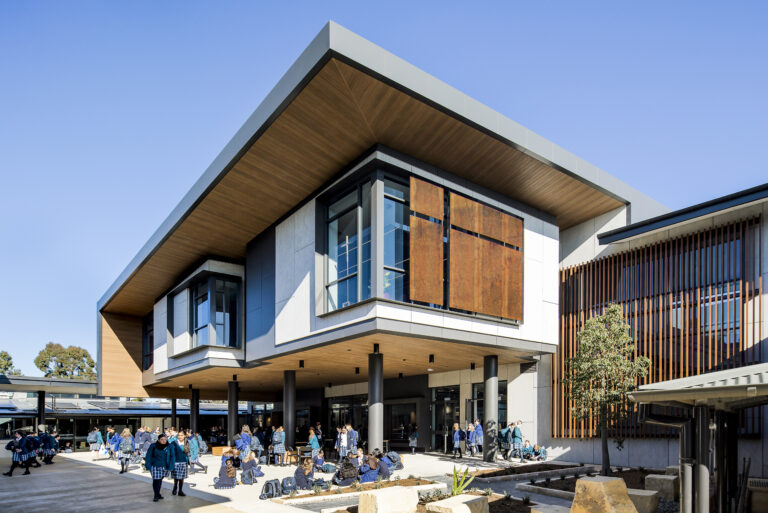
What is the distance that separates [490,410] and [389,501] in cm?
1028

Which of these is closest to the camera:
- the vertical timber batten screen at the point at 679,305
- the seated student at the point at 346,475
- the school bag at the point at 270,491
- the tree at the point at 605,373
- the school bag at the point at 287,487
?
the school bag at the point at 270,491

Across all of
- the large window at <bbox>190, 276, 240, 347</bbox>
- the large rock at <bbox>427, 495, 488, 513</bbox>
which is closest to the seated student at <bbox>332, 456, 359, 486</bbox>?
the large rock at <bbox>427, 495, 488, 513</bbox>

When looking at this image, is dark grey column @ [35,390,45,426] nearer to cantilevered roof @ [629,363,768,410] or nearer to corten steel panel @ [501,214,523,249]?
corten steel panel @ [501,214,523,249]

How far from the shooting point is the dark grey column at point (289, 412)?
2298 centimetres

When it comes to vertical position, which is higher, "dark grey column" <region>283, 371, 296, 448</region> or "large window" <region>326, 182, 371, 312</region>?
"large window" <region>326, 182, 371, 312</region>

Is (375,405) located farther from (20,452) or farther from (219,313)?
(20,452)

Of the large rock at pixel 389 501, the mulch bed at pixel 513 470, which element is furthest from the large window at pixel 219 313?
the large rock at pixel 389 501

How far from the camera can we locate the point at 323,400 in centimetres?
3538

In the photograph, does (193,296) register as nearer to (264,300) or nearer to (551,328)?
(264,300)

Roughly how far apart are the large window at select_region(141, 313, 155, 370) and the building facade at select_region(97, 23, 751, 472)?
1038cm

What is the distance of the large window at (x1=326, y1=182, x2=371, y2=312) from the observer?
16562 millimetres

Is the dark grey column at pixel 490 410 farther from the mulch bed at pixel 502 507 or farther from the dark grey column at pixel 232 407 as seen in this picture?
the dark grey column at pixel 232 407

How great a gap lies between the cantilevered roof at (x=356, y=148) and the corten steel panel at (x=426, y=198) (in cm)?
77

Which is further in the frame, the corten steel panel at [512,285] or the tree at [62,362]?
the tree at [62,362]
